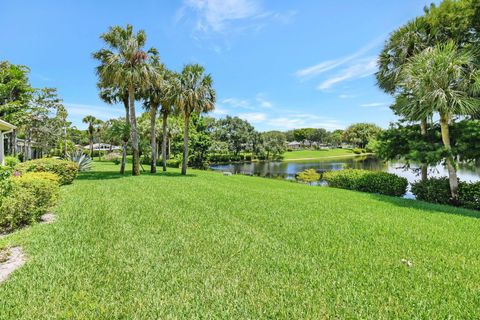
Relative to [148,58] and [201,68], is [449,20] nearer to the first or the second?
[201,68]

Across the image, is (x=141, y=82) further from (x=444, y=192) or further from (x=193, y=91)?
(x=444, y=192)

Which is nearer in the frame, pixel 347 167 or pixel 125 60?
pixel 125 60

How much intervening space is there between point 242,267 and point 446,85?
11.1 metres

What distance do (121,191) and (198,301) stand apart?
8.90 metres

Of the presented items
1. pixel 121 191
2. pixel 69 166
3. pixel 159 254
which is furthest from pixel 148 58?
pixel 159 254

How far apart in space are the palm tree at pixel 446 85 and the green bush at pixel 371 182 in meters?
2.57

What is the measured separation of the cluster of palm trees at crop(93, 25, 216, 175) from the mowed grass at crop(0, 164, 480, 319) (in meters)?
10.9

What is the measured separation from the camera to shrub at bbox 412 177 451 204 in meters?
11.7

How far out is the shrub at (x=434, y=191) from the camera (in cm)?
1170

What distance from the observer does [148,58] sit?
16906mm

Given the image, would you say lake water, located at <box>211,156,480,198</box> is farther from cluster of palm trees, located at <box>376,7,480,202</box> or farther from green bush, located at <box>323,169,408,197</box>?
cluster of palm trees, located at <box>376,7,480,202</box>

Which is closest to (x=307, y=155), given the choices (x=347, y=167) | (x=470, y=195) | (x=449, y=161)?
(x=347, y=167)

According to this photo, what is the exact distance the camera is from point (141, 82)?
54.4ft

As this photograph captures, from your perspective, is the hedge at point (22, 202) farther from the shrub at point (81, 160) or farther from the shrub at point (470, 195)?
the shrub at point (470, 195)
